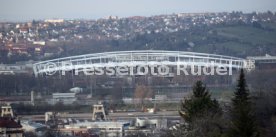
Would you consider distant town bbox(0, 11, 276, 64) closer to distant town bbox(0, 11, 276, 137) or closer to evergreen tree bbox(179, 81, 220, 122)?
distant town bbox(0, 11, 276, 137)

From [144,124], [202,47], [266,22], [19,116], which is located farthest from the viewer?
[266,22]

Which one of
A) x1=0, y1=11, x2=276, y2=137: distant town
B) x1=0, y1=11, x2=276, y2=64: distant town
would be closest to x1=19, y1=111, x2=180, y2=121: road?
x1=0, y1=11, x2=276, y2=137: distant town

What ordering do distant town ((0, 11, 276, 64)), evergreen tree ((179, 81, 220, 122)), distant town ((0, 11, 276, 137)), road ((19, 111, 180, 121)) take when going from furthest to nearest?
1. distant town ((0, 11, 276, 64))
2. road ((19, 111, 180, 121))
3. distant town ((0, 11, 276, 137))
4. evergreen tree ((179, 81, 220, 122))

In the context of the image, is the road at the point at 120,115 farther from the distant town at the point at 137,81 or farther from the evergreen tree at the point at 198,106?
the evergreen tree at the point at 198,106

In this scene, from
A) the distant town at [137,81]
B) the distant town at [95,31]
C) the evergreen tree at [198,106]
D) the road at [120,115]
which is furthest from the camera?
the distant town at [95,31]

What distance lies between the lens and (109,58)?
38.0 m

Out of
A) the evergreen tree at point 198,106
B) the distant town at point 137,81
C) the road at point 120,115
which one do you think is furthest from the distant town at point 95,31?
the evergreen tree at point 198,106

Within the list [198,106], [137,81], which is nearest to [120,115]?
[137,81]

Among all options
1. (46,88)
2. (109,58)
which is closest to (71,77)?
(46,88)

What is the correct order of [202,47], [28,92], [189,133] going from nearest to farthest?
[189,133] → [28,92] → [202,47]

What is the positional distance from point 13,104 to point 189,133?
13581mm

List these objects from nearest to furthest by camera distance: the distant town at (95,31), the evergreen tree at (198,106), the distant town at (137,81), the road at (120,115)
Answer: the evergreen tree at (198,106) → the distant town at (137,81) → the road at (120,115) → the distant town at (95,31)

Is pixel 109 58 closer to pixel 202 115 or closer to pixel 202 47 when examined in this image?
pixel 202 47

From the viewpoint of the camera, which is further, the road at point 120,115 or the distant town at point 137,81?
the road at point 120,115
